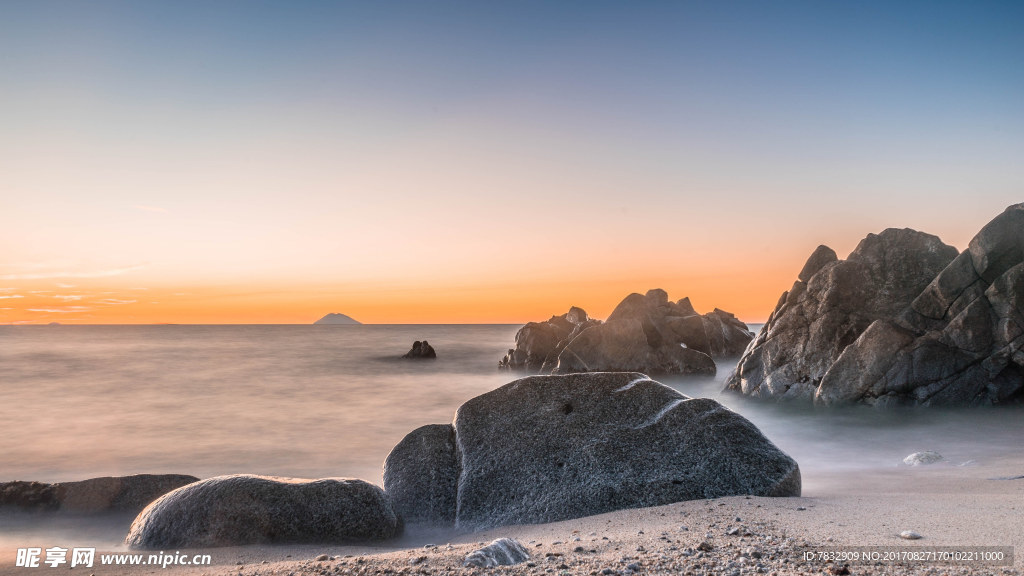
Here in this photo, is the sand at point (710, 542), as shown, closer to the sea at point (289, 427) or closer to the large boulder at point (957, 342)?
the sea at point (289, 427)

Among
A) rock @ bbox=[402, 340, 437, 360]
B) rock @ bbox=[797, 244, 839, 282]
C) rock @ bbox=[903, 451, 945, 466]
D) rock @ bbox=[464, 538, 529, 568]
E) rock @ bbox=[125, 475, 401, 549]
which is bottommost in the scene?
rock @ bbox=[402, 340, 437, 360]

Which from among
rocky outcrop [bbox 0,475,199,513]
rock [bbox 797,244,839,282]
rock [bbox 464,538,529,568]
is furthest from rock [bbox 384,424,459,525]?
rock [bbox 797,244,839,282]

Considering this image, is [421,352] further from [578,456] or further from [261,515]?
[261,515]

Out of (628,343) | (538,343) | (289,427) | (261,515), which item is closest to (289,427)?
(289,427)

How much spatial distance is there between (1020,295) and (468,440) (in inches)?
548

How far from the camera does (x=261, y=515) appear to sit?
6066mm

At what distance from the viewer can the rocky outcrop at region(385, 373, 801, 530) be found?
259 inches

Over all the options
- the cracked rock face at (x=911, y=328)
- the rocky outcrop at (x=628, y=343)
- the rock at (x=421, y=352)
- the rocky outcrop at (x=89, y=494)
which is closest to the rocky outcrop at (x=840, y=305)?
the cracked rock face at (x=911, y=328)

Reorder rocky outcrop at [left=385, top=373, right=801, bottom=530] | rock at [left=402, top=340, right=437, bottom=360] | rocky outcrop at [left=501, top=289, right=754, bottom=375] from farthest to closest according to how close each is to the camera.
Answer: rock at [left=402, top=340, right=437, bottom=360] → rocky outcrop at [left=501, top=289, right=754, bottom=375] → rocky outcrop at [left=385, top=373, right=801, bottom=530]

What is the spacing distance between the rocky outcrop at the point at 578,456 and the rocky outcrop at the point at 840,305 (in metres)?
10.5

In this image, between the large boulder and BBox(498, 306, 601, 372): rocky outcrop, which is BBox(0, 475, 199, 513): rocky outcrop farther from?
BBox(498, 306, 601, 372): rocky outcrop

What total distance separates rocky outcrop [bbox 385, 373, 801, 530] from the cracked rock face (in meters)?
9.72

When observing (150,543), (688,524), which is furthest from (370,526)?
(688,524)

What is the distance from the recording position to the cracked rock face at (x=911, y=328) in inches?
566
